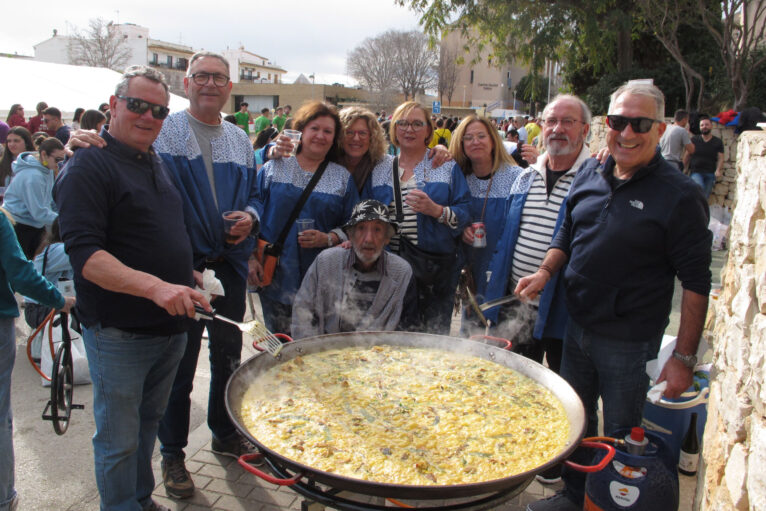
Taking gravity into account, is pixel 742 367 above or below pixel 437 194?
below

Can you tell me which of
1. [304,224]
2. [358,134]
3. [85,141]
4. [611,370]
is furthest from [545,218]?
[85,141]

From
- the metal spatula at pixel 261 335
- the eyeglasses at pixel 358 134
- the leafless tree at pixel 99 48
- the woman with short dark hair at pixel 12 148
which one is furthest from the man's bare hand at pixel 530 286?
the leafless tree at pixel 99 48

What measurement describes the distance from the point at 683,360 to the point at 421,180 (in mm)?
2181

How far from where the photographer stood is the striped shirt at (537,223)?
3.42m

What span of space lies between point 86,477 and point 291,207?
7.26ft

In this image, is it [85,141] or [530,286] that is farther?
[530,286]

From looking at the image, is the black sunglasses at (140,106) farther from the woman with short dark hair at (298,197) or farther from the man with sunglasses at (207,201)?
the woman with short dark hair at (298,197)

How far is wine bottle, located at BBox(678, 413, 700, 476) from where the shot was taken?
3564 millimetres

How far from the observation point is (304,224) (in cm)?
368

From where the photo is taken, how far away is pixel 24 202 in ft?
18.2

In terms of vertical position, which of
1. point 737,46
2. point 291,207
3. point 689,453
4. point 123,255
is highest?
point 737,46

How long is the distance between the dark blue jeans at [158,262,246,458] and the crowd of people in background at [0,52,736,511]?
0.01m

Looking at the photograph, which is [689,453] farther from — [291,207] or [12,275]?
[12,275]

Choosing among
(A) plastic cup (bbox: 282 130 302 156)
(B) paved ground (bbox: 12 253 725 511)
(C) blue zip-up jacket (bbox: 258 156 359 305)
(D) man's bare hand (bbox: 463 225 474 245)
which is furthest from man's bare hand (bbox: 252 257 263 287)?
(D) man's bare hand (bbox: 463 225 474 245)
